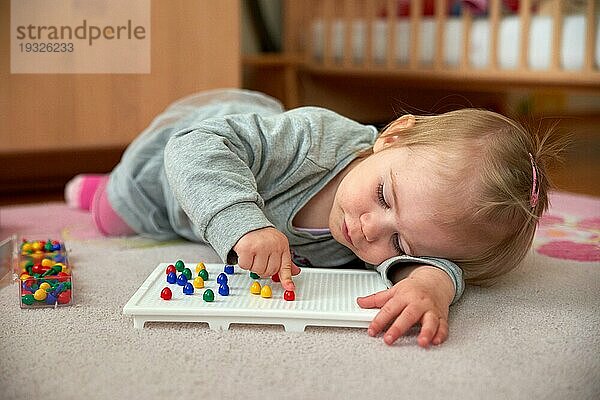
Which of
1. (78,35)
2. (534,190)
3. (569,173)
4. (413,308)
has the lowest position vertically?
(569,173)

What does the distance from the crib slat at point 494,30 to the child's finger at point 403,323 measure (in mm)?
1426

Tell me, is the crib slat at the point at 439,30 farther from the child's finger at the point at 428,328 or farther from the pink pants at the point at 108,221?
the child's finger at the point at 428,328

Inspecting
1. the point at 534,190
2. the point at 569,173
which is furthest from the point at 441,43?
the point at 534,190

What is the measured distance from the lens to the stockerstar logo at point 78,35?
1447 millimetres

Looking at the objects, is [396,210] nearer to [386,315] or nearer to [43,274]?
[386,315]

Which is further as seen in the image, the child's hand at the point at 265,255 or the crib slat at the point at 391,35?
the crib slat at the point at 391,35

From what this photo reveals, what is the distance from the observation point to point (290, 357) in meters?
0.74

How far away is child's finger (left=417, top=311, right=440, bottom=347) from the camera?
0.77 meters

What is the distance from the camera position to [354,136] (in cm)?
113

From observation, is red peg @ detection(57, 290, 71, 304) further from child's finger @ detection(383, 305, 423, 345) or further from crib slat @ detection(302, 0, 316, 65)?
crib slat @ detection(302, 0, 316, 65)

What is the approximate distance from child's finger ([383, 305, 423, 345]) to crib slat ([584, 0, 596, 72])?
4.16ft

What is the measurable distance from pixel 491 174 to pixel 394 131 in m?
0.20

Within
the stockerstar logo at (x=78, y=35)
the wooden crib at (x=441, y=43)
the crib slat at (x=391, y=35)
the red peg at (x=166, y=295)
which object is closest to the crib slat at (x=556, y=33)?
the wooden crib at (x=441, y=43)

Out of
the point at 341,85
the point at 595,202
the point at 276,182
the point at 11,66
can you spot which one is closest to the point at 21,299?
the point at 276,182
